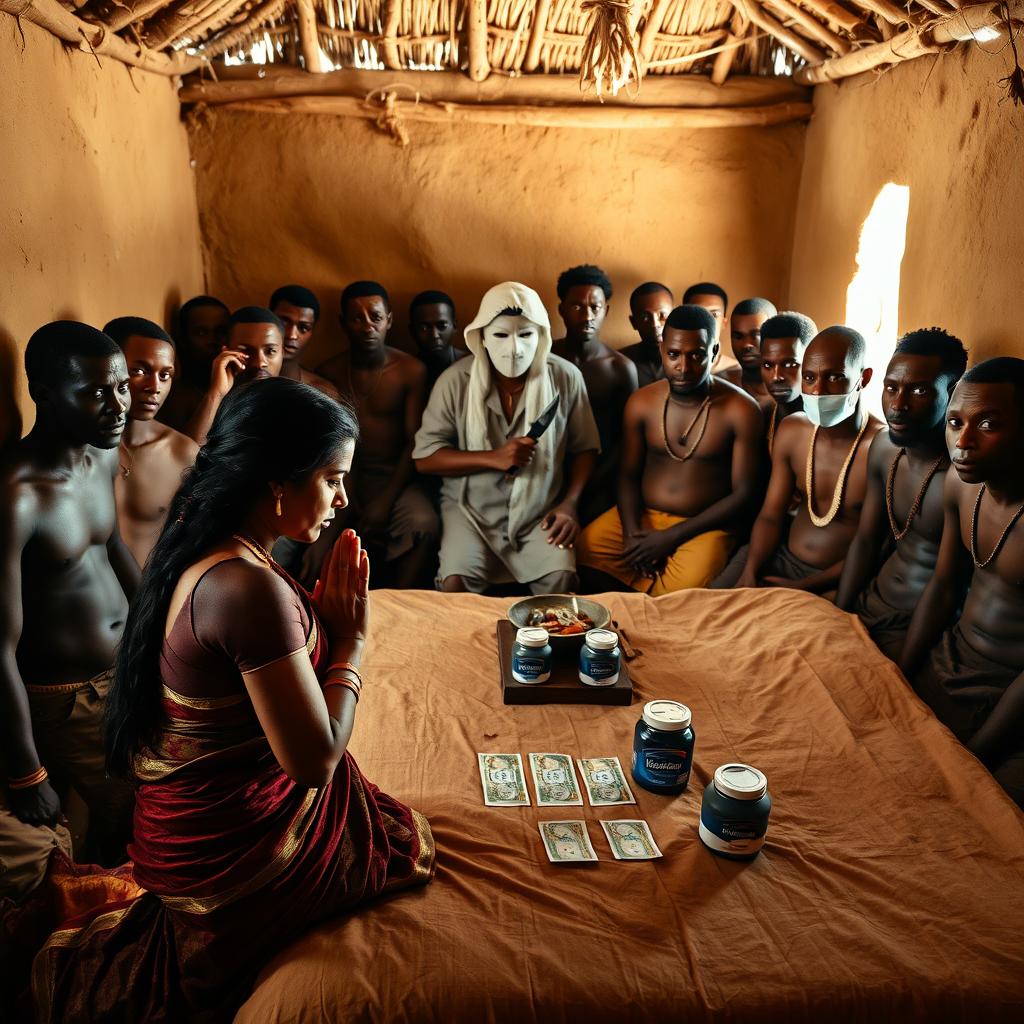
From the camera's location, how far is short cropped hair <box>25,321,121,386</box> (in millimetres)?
2449

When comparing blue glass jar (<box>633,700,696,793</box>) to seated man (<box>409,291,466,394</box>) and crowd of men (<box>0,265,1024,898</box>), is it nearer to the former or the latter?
crowd of men (<box>0,265,1024,898</box>)

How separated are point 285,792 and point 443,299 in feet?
11.5

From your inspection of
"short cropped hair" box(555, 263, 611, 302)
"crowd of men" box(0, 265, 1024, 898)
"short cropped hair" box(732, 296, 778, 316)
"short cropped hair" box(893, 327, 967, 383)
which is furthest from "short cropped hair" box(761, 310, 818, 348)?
"short cropped hair" box(555, 263, 611, 302)

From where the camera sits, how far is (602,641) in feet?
8.12

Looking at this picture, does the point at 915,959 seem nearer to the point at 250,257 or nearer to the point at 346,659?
the point at 346,659

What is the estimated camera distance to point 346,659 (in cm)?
185

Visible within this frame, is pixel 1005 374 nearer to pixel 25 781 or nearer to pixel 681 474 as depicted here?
pixel 681 474

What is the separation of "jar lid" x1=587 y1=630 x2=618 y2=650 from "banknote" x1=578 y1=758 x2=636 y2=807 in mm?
343

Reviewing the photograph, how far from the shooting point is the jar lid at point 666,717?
80.0 inches

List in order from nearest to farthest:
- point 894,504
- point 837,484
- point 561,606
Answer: point 561,606, point 894,504, point 837,484

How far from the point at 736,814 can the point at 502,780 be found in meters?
0.59

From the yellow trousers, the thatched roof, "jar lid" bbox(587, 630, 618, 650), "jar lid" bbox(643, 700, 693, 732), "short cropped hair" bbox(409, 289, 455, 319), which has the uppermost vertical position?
the thatched roof

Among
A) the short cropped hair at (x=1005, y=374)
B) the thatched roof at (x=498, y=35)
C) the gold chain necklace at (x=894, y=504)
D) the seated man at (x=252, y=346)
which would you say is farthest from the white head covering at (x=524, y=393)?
the short cropped hair at (x=1005, y=374)

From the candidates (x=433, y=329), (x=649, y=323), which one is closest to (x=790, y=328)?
(x=649, y=323)
